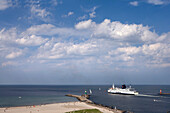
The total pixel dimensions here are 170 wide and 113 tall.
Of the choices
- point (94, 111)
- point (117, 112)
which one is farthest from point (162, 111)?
point (94, 111)

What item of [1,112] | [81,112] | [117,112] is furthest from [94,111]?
[1,112]

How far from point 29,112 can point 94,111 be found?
1146 inches

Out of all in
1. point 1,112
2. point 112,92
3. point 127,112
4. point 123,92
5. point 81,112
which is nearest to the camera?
point 81,112

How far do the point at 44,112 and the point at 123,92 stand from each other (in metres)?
132

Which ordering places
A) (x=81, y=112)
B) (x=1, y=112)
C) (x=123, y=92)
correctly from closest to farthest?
(x=81, y=112)
(x=1, y=112)
(x=123, y=92)

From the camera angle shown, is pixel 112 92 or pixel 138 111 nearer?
pixel 138 111

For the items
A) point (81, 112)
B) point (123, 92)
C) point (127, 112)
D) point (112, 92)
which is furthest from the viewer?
point (112, 92)

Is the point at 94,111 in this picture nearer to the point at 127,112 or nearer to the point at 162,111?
the point at 127,112

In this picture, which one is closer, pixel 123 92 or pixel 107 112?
pixel 107 112

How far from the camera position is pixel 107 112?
73.6 m

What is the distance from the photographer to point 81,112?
68.2 m

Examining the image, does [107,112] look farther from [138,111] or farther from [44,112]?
[44,112]

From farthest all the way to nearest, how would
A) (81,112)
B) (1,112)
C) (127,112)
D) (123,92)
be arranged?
1. (123,92)
2. (127,112)
3. (1,112)
4. (81,112)

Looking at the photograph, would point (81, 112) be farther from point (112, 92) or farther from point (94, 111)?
point (112, 92)
